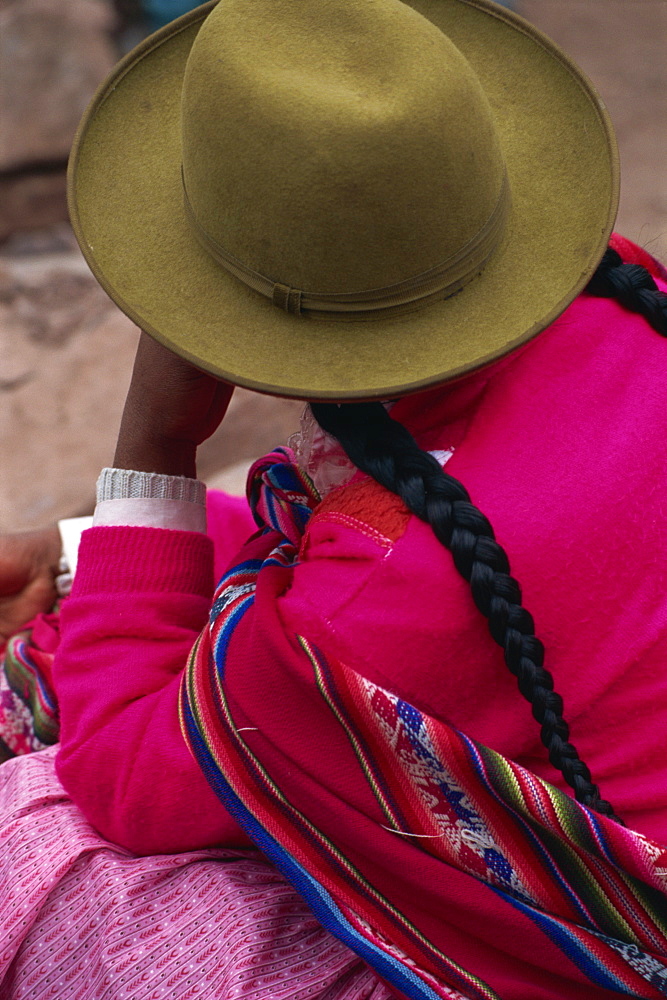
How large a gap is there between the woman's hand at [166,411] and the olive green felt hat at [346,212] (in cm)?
28

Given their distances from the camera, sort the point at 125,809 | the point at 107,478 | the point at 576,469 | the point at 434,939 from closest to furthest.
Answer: the point at 576,469 < the point at 434,939 < the point at 125,809 < the point at 107,478

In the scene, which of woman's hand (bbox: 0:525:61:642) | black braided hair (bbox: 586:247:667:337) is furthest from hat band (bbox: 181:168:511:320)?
woman's hand (bbox: 0:525:61:642)

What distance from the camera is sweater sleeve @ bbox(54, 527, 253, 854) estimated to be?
1.18 m

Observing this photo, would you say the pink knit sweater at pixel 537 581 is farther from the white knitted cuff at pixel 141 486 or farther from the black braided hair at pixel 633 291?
the white knitted cuff at pixel 141 486

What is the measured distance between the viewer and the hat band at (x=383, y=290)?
0.95 metres

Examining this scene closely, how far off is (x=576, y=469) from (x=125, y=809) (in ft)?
2.26

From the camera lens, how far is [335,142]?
0.87 metres

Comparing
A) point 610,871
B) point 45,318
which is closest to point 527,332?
point 610,871

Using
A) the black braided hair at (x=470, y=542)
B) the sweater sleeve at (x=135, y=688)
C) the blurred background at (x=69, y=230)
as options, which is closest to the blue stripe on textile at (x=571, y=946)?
the black braided hair at (x=470, y=542)

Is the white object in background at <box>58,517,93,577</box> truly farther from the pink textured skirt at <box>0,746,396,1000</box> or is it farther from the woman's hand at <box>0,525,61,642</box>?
the pink textured skirt at <box>0,746,396,1000</box>

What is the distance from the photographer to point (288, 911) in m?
1.22

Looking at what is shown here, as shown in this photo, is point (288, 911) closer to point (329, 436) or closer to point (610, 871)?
point (610, 871)

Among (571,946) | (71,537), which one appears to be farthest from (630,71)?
(571,946)

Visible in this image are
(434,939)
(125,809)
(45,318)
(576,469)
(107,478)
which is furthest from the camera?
(45,318)
